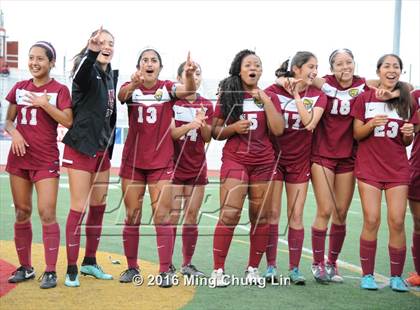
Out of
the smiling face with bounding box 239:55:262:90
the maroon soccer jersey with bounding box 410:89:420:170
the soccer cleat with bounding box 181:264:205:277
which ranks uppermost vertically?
the smiling face with bounding box 239:55:262:90

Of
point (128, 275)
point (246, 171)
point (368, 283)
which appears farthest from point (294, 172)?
point (128, 275)

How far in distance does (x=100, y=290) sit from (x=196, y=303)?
0.85 metres

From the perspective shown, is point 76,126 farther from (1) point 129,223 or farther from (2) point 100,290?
(2) point 100,290

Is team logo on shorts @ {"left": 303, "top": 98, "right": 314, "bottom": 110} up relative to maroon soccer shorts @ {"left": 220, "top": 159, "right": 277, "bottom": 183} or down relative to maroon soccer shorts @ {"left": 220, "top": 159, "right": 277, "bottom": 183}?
up

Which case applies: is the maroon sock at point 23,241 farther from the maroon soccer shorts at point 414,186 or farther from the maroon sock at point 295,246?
the maroon soccer shorts at point 414,186

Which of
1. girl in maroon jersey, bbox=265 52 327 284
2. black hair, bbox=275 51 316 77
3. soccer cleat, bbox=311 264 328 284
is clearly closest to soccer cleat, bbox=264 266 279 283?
girl in maroon jersey, bbox=265 52 327 284

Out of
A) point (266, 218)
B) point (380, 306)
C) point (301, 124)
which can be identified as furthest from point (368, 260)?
point (301, 124)

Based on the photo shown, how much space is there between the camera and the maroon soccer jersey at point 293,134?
541cm

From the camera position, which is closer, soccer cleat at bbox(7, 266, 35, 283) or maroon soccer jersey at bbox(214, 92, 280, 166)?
soccer cleat at bbox(7, 266, 35, 283)

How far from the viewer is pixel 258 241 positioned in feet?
17.4

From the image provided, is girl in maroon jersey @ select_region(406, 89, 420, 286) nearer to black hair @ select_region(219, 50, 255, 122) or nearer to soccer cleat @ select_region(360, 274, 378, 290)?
soccer cleat @ select_region(360, 274, 378, 290)

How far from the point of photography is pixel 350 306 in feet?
15.3

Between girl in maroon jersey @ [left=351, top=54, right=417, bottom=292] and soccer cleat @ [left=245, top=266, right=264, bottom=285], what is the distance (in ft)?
2.97

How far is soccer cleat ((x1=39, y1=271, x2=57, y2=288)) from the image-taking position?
16.1 feet
